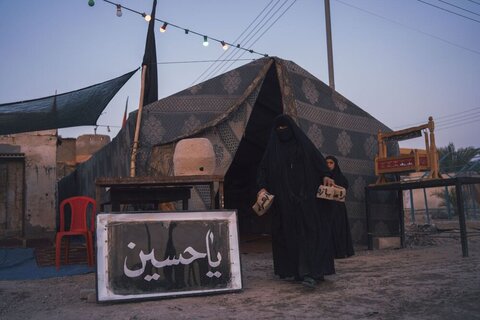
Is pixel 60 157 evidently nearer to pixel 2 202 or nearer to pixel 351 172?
pixel 2 202

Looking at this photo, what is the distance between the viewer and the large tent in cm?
574

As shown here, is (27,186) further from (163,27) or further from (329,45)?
(329,45)

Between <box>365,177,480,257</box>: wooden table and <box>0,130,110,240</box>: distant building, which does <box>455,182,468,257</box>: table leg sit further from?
<box>0,130,110,240</box>: distant building

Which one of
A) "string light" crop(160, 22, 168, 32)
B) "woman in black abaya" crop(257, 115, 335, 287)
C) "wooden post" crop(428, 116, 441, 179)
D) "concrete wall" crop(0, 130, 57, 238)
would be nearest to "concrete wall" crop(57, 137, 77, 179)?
"concrete wall" crop(0, 130, 57, 238)

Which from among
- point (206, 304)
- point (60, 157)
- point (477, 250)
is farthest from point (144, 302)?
point (60, 157)

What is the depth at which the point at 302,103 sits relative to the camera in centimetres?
600

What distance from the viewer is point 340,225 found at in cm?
570

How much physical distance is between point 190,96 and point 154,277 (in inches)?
131

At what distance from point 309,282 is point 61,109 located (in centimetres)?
428

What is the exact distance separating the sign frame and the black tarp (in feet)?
11.5

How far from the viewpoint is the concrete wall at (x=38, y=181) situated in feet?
24.5

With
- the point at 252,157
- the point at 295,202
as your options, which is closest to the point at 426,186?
the point at 295,202

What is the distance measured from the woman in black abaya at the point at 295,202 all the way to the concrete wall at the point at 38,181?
497 centimetres

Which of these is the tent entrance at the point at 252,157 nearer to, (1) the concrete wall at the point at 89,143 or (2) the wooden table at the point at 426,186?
(2) the wooden table at the point at 426,186
